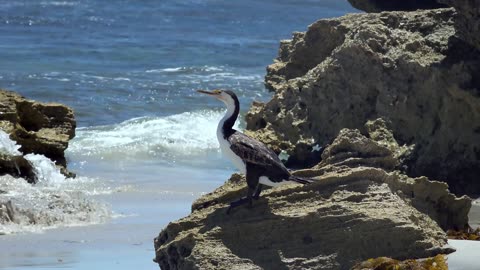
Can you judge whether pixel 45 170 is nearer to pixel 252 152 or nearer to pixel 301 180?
pixel 252 152

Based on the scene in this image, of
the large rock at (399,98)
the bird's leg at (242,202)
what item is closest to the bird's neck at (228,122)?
the bird's leg at (242,202)

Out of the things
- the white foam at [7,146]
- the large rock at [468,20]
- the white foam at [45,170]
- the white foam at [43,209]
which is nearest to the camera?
the white foam at [43,209]

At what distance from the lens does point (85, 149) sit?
1712 cm

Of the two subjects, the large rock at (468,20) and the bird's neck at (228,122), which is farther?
the large rock at (468,20)

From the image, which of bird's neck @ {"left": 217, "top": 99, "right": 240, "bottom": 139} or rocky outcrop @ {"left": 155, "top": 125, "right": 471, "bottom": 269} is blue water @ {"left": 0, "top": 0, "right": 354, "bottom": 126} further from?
rocky outcrop @ {"left": 155, "top": 125, "right": 471, "bottom": 269}

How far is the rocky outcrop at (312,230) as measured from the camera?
811cm

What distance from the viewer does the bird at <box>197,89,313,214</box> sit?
852cm

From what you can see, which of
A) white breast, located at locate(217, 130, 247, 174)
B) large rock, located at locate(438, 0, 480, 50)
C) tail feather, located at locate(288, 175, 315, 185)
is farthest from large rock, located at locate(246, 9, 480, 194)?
tail feather, located at locate(288, 175, 315, 185)

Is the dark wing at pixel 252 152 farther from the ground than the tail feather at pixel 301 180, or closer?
farther from the ground

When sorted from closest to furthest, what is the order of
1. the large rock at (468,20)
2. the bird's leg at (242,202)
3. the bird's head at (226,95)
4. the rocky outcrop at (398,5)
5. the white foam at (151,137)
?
the bird's leg at (242,202), the bird's head at (226,95), the large rock at (468,20), the rocky outcrop at (398,5), the white foam at (151,137)

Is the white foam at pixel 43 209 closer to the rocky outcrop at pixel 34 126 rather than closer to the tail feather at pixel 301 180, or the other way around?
the rocky outcrop at pixel 34 126

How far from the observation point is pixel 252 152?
8.73 metres

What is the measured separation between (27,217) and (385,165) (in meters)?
3.72

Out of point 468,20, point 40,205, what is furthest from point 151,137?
point 468,20
